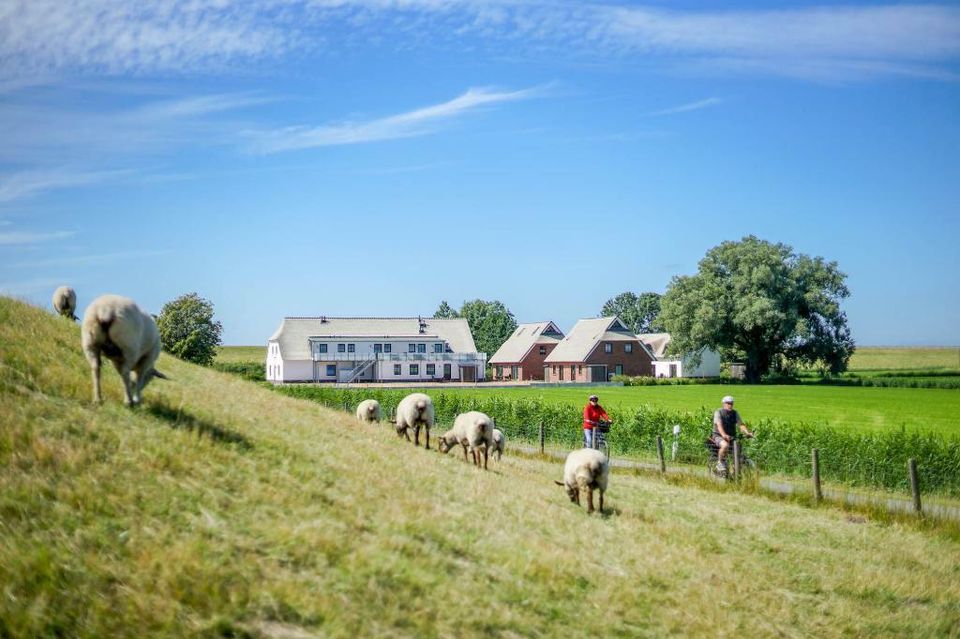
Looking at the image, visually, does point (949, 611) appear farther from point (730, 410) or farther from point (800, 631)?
point (730, 410)

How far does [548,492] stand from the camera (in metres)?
18.2

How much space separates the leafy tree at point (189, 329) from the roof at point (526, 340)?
5073 cm

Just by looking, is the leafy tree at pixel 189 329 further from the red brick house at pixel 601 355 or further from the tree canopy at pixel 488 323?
the tree canopy at pixel 488 323

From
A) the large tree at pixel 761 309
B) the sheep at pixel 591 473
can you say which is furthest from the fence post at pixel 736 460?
the large tree at pixel 761 309

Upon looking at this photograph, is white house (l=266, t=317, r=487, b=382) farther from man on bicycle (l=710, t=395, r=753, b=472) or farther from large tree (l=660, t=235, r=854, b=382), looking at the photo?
man on bicycle (l=710, t=395, r=753, b=472)

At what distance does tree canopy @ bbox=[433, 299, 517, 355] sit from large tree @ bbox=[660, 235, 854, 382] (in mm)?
56452

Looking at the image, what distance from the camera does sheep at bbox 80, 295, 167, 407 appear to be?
471 inches

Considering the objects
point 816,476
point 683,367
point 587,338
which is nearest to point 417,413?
point 816,476

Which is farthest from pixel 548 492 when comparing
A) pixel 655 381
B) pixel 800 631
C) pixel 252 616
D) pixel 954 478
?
pixel 655 381

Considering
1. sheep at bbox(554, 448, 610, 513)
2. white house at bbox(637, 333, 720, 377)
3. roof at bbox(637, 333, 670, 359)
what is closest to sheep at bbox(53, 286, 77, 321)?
sheep at bbox(554, 448, 610, 513)

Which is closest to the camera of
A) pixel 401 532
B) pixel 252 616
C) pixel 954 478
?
pixel 252 616

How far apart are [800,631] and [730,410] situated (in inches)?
532

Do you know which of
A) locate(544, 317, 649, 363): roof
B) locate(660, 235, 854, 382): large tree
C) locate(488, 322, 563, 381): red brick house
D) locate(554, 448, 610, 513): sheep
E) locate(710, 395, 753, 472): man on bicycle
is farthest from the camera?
locate(488, 322, 563, 381): red brick house

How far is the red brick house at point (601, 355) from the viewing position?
348 ft
